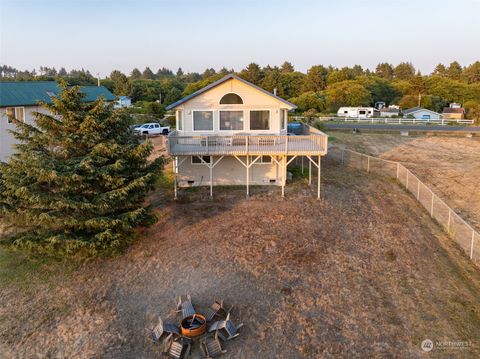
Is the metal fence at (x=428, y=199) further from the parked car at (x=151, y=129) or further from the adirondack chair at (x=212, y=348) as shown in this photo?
the parked car at (x=151, y=129)

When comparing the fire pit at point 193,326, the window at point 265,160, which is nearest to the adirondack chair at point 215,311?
the fire pit at point 193,326

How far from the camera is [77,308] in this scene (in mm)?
12359

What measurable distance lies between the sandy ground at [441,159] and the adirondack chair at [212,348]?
1467 centimetres

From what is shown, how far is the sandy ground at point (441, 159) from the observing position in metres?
23.6

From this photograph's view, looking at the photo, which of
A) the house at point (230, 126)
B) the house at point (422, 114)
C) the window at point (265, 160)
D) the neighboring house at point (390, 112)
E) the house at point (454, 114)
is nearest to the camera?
the house at point (230, 126)

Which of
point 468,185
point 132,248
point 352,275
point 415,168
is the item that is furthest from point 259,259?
point 415,168

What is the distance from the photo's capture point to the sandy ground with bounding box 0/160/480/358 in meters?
10.9

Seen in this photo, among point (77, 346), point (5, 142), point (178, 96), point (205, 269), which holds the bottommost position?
point (77, 346)

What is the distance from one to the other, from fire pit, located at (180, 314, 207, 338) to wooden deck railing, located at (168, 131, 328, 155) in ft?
31.8

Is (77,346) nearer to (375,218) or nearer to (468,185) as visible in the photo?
(375,218)

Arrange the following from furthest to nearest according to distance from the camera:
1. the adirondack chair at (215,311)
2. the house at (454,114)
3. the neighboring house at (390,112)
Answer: the neighboring house at (390,112) → the house at (454,114) → the adirondack chair at (215,311)

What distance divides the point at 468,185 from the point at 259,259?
1831 centimetres

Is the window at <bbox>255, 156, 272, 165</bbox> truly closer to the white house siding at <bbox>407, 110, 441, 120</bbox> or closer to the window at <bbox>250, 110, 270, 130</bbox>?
the window at <bbox>250, 110, 270, 130</bbox>

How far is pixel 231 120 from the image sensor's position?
2150cm
